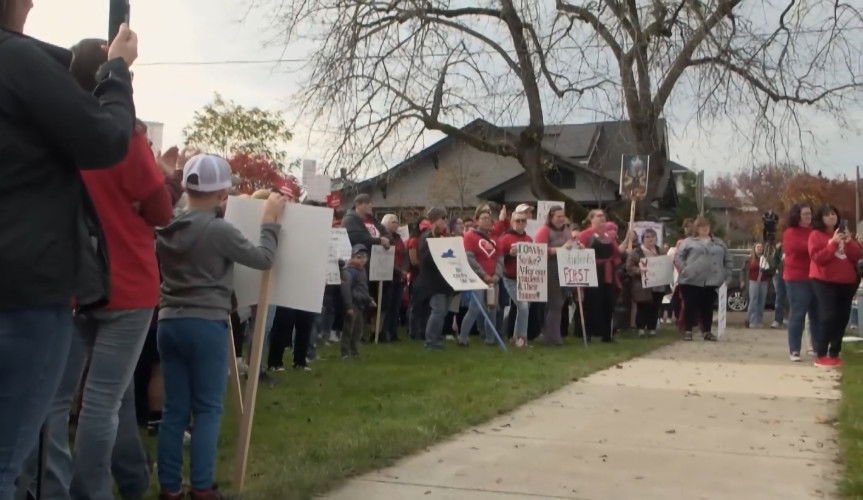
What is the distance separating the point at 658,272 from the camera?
55.2ft

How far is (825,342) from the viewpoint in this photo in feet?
38.8

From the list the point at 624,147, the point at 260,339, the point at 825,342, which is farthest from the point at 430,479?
the point at 624,147

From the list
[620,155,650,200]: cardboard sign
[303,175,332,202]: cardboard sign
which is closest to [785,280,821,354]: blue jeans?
[303,175,332,202]: cardboard sign

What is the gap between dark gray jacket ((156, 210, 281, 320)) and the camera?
4.76 m

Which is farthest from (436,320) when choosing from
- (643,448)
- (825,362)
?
(643,448)

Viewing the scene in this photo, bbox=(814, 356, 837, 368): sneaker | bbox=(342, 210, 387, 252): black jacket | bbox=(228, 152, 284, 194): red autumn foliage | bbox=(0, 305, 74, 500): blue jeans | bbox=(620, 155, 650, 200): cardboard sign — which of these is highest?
bbox=(228, 152, 284, 194): red autumn foliage

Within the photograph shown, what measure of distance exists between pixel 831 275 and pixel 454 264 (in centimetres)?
454

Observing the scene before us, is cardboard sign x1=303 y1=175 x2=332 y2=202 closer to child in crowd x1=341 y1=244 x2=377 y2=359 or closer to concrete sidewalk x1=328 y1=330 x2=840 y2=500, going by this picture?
child in crowd x1=341 y1=244 x2=377 y2=359

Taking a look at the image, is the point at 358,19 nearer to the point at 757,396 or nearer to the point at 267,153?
the point at 757,396

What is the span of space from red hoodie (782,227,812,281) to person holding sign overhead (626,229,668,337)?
430cm

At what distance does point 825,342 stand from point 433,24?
33.8 ft

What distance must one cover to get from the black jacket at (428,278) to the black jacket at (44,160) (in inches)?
420

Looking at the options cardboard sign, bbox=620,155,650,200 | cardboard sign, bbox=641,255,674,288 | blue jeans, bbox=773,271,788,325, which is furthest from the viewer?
blue jeans, bbox=773,271,788,325

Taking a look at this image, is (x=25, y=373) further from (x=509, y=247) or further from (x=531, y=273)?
(x=509, y=247)
